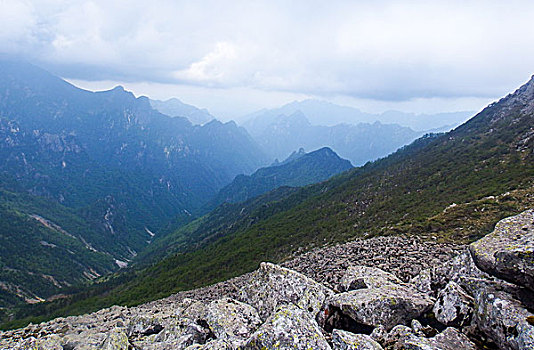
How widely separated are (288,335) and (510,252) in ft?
30.1

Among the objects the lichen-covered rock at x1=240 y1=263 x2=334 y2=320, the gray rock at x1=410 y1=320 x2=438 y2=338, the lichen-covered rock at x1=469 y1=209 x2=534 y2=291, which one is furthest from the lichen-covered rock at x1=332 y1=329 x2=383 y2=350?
the lichen-covered rock at x1=469 y1=209 x2=534 y2=291

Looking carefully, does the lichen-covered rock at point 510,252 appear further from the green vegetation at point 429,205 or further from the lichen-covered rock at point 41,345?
the lichen-covered rock at point 41,345

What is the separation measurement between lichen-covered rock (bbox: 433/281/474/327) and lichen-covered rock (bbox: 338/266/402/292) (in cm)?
379

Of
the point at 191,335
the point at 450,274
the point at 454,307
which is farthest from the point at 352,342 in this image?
the point at 191,335

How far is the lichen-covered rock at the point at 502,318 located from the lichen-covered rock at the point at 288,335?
601 cm

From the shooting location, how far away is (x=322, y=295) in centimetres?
1948

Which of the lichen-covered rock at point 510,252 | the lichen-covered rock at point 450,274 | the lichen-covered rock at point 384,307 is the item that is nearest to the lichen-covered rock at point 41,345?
the lichen-covered rock at point 384,307

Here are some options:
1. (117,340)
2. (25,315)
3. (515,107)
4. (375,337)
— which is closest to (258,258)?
(117,340)

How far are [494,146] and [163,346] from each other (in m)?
114

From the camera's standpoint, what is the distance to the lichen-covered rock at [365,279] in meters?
18.2

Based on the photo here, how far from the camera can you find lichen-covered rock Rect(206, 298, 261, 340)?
58.1 feet

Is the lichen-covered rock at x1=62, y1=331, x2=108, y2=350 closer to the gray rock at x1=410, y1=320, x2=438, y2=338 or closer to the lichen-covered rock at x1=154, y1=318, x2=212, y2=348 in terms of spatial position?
the lichen-covered rock at x1=154, y1=318, x2=212, y2=348

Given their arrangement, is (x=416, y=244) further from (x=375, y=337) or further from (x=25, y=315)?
(x=25, y=315)

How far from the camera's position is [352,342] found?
12070 mm
